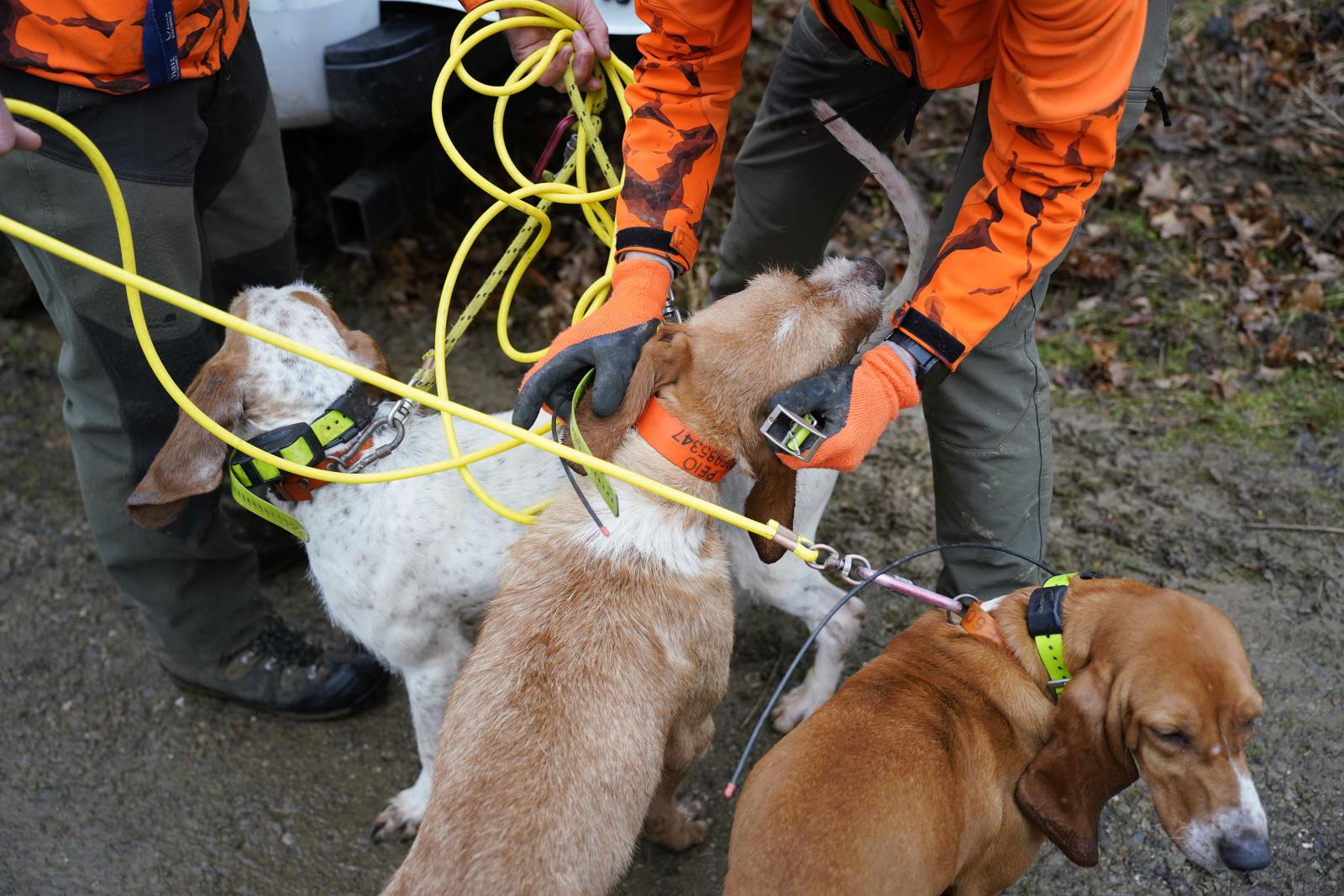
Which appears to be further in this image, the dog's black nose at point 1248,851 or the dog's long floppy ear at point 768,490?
the dog's long floppy ear at point 768,490

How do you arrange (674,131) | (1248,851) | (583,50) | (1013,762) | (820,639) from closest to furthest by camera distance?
(1248,851), (1013,762), (674,131), (583,50), (820,639)

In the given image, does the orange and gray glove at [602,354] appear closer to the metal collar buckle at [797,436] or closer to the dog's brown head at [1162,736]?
the metal collar buckle at [797,436]

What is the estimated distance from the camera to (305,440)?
262 cm

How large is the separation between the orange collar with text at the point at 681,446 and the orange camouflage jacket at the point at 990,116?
0.51 m

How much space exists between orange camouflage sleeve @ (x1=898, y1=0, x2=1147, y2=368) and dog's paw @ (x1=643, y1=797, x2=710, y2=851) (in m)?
1.51

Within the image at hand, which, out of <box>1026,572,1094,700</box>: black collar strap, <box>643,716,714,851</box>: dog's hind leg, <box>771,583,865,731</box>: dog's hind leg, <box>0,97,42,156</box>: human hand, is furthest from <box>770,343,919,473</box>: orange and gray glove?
<box>0,97,42,156</box>: human hand

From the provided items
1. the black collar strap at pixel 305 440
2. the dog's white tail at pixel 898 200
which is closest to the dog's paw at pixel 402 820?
the black collar strap at pixel 305 440

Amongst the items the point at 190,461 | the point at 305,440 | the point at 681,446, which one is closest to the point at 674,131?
the point at 681,446

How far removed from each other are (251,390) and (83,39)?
3.02 feet

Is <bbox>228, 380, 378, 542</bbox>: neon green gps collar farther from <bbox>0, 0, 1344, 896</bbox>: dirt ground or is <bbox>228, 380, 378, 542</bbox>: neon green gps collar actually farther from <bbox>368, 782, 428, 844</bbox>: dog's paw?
<bbox>0, 0, 1344, 896</bbox>: dirt ground

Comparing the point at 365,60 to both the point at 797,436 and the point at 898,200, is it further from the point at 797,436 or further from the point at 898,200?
the point at 797,436

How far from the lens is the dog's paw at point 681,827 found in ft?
9.34

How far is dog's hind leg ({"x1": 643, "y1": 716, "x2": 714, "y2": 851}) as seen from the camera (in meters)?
2.55

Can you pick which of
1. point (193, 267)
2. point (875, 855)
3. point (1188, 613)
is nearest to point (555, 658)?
point (875, 855)
